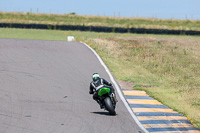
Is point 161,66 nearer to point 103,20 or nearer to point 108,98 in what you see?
point 108,98

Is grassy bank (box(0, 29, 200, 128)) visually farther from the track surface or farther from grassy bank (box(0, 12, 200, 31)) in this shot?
grassy bank (box(0, 12, 200, 31))

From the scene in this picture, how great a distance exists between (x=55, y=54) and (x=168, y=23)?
45.0m

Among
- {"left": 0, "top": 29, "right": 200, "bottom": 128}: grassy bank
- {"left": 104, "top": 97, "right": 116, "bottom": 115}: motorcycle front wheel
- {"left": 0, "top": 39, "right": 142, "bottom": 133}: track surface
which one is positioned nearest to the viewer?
{"left": 0, "top": 39, "right": 142, "bottom": 133}: track surface

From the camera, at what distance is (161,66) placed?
87.2 feet

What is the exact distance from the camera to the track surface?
37.7 feet

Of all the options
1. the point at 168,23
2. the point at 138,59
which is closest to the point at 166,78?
the point at 138,59

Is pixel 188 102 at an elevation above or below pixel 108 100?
below

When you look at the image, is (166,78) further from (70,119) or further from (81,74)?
(70,119)

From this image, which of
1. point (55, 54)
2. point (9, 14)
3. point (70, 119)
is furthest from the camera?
point (9, 14)

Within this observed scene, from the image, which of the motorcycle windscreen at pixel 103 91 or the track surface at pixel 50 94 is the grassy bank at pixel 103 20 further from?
the motorcycle windscreen at pixel 103 91

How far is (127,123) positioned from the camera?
1258 centimetres

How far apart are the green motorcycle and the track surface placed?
0.27 meters

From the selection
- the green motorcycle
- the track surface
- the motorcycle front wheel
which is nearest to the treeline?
the track surface

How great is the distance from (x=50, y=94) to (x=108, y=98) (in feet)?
12.3
